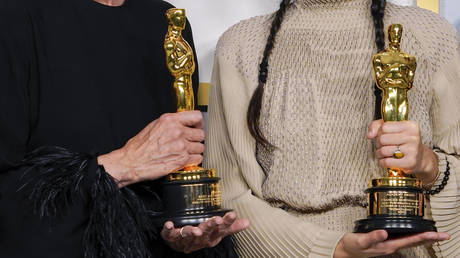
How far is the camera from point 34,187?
1358mm

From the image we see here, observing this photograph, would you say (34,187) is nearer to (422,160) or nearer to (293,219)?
(293,219)

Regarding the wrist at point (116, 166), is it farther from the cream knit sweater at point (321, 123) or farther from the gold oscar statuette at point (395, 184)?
the gold oscar statuette at point (395, 184)

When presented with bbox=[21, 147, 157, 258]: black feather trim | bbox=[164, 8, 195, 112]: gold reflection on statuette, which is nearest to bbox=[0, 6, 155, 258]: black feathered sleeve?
bbox=[21, 147, 157, 258]: black feather trim

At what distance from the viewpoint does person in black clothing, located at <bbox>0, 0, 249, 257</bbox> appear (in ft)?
4.48

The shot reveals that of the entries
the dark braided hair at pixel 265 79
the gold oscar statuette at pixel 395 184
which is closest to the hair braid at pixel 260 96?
the dark braided hair at pixel 265 79

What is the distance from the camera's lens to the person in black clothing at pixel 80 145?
1364 millimetres

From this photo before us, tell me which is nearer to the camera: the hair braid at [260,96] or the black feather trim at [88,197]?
the black feather trim at [88,197]

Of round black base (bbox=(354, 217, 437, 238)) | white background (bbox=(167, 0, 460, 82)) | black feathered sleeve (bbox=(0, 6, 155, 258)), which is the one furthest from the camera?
white background (bbox=(167, 0, 460, 82))

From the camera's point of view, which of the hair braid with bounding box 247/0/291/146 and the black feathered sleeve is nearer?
the black feathered sleeve

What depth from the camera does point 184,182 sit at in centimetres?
136

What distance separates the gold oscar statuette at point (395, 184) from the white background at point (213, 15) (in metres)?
0.57

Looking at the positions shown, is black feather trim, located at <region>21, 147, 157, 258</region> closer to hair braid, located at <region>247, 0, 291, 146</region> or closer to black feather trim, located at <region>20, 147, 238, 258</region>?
black feather trim, located at <region>20, 147, 238, 258</region>

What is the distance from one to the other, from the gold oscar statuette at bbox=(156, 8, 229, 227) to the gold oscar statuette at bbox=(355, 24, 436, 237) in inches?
10.6

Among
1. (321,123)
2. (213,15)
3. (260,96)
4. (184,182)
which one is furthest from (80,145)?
(213,15)
